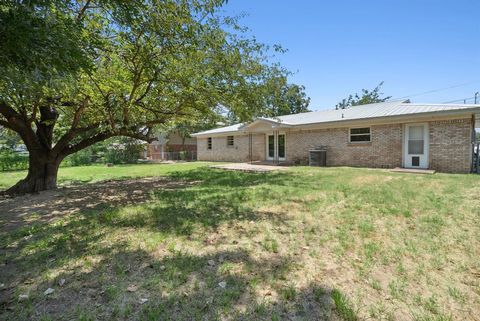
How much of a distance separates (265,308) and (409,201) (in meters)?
4.95

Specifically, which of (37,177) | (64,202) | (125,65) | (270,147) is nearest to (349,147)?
(270,147)

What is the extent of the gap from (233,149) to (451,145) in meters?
13.9

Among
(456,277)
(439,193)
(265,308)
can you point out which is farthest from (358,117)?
(265,308)

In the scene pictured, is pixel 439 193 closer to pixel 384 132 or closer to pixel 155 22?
pixel 384 132

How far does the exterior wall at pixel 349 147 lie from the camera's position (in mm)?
12484

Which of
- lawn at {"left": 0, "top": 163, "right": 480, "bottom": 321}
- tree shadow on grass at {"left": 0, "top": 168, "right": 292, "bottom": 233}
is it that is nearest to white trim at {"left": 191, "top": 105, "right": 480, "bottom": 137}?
lawn at {"left": 0, "top": 163, "right": 480, "bottom": 321}

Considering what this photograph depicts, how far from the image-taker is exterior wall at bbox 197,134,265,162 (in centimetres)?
1909

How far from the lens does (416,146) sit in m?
12.0

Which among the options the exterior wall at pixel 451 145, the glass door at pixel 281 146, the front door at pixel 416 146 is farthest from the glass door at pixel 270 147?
the exterior wall at pixel 451 145

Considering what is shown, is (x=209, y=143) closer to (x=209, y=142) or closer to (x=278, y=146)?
(x=209, y=142)

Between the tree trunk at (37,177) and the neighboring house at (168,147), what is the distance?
20107 millimetres

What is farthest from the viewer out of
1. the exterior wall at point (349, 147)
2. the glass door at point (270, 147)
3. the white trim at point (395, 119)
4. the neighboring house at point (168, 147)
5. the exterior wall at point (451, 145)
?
the neighboring house at point (168, 147)

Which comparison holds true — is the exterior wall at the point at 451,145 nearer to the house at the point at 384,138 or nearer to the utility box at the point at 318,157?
the house at the point at 384,138

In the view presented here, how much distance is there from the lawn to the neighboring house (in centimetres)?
2382
